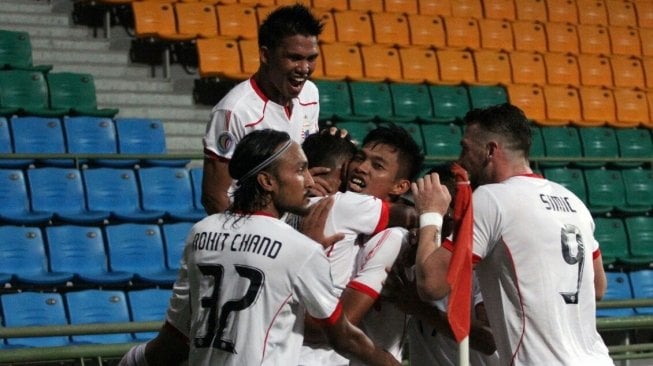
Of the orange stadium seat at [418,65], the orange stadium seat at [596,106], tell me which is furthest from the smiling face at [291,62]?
the orange stadium seat at [596,106]

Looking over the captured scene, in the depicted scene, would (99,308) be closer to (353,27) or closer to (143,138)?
(143,138)

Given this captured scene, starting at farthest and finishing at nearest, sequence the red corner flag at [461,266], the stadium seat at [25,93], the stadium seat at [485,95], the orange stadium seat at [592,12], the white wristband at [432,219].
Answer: the orange stadium seat at [592,12], the stadium seat at [485,95], the stadium seat at [25,93], the white wristband at [432,219], the red corner flag at [461,266]

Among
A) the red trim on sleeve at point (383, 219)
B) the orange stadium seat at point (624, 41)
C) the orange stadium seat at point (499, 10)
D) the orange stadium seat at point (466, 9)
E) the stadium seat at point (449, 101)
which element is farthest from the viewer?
the orange stadium seat at point (624, 41)

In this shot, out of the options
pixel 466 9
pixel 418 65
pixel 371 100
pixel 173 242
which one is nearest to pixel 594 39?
pixel 466 9

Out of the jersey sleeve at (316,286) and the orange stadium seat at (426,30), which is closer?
the jersey sleeve at (316,286)

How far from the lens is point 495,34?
1560 cm

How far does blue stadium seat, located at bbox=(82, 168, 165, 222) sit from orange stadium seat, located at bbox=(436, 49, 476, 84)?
5112mm

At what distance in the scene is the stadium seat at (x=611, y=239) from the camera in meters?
A: 12.5

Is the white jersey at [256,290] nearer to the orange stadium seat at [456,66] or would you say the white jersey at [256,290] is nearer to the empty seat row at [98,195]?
the empty seat row at [98,195]

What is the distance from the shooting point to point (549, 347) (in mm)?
4488

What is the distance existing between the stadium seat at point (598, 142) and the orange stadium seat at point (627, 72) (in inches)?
57.4

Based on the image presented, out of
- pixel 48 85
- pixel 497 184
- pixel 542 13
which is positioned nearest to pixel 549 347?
pixel 497 184

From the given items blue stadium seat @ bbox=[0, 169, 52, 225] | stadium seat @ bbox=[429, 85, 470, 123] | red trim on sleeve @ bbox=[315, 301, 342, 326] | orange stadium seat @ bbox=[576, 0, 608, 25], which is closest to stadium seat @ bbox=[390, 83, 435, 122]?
stadium seat @ bbox=[429, 85, 470, 123]

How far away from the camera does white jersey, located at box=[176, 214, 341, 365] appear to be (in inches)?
157
